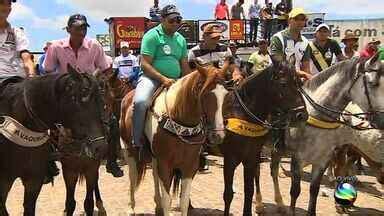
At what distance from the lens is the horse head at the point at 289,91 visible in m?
6.21

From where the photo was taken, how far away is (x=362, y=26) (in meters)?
25.1

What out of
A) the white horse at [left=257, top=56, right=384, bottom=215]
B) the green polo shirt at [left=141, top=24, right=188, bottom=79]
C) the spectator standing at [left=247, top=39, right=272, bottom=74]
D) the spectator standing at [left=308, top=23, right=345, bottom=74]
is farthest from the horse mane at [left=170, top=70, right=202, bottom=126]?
the spectator standing at [left=247, top=39, right=272, bottom=74]

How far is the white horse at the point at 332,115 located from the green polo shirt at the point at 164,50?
1.71 metres

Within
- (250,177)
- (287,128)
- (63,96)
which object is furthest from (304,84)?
(63,96)

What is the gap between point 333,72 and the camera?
6668 mm

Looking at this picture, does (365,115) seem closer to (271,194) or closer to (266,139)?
(266,139)

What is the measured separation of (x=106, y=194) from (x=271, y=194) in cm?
286

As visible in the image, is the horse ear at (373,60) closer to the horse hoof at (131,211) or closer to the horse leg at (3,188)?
the horse hoof at (131,211)

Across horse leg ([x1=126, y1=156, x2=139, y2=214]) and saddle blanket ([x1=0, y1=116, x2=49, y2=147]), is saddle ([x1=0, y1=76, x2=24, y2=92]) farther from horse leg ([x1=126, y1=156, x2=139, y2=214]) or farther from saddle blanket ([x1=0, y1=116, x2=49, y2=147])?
horse leg ([x1=126, y1=156, x2=139, y2=214])

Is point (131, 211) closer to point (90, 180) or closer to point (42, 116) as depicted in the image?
point (90, 180)

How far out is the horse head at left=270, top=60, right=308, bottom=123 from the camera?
20.4ft

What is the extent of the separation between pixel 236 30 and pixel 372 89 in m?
16.4

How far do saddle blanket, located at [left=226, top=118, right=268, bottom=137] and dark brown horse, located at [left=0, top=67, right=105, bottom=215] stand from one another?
250 centimetres

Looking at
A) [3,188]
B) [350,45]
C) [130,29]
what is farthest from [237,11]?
[3,188]
